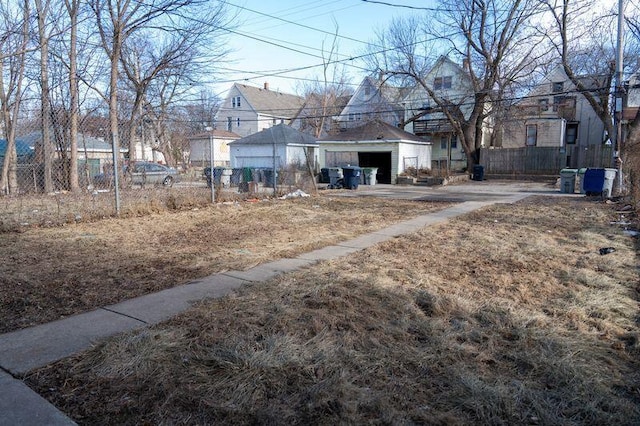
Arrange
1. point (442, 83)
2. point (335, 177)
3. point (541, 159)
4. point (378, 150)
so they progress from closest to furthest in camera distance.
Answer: point (335, 177), point (378, 150), point (541, 159), point (442, 83)

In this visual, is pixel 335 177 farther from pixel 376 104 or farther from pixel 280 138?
pixel 376 104

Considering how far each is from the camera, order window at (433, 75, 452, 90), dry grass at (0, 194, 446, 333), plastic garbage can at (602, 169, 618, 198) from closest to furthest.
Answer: dry grass at (0, 194, 446, 333) → plastic garbage can at (602, 169, 618, 198) → window at (433, 75, 452, 90)

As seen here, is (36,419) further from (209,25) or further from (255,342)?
(209,25)

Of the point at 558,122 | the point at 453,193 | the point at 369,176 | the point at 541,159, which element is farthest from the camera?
the point at 558,122

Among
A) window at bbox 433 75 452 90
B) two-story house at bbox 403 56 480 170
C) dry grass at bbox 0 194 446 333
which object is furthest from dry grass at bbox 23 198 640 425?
window at bbox 433 75 452 90

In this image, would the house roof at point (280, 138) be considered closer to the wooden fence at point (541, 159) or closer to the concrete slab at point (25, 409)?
the wooden fence at point (541, 159)

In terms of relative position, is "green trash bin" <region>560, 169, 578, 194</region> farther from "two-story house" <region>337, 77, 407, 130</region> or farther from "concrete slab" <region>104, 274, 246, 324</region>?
"concrete slab" <region>104, 274, 246, 324</region>

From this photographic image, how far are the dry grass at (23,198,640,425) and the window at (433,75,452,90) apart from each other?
37.0 metres

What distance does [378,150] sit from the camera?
2806cm

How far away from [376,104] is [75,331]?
121 feet

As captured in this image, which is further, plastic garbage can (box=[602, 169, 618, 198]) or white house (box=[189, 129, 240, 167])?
white house (box=[189, 129, 240, 167])

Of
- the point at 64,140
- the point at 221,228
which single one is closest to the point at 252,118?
the point at 64,140

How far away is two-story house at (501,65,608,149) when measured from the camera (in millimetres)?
37750

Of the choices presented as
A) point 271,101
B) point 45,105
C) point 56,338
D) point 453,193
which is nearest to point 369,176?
point 453,193
